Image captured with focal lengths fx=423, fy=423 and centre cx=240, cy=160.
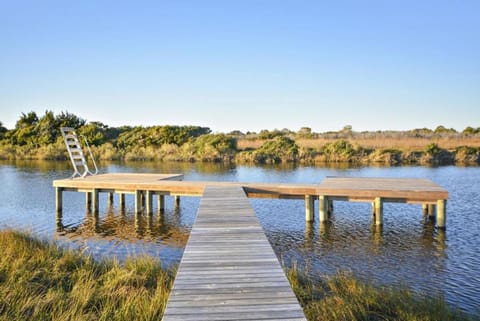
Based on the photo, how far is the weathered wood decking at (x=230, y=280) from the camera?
283cm

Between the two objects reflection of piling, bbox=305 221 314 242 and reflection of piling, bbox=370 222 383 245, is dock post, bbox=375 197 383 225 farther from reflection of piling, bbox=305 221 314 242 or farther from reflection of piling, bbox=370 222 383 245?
reflection of piling, bbox=305 221 314 242

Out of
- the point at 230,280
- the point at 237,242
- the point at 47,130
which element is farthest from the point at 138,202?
the point at 47,130

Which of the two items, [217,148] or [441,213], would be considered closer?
[441,213]

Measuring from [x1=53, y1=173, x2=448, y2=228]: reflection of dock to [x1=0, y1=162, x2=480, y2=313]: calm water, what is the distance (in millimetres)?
416

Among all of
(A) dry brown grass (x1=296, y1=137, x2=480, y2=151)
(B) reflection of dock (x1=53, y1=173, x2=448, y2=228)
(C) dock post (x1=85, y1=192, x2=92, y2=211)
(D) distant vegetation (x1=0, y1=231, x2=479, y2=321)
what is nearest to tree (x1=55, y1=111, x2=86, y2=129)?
(A) dry brown grass (x1=296, y1=137, x2=480, y2=151)

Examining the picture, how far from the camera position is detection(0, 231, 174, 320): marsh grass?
4250mm

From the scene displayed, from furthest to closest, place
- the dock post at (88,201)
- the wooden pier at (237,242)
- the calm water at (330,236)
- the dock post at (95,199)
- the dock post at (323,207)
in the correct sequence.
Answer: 1. the dock post at (88,201)
2. the dock post at (95,199)
3. the dock post at (323,207)
4. the calm water at (330,236)
5. the wooden pier at (237,242)

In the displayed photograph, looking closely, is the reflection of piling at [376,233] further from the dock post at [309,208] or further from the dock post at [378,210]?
the dock post at [309,208]

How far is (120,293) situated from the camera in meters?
4.90

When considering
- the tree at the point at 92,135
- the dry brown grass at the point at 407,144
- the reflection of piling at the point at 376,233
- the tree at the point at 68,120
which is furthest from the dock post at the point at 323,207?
the tree at the point at 68,120

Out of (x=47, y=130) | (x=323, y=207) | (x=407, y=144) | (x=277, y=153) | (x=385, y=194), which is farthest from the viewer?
(x=47, y=130)

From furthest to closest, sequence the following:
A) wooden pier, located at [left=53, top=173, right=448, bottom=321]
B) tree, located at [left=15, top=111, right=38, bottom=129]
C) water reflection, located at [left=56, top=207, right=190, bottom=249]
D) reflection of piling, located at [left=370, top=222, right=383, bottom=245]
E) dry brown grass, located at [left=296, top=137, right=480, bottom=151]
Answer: tree, located at [left=15, top=111, right=38, bottom=129] < dry brown grass, located at [left=296, top=137, right=480, bottom=151] < water reflection, located at [left=56, top=207, right=190, bottom=249] < reflection of piling, located at [left=370, top=222, right=383, bottom=245] < wooden pier, located at [left=53, top=173, right=448, bottom=321]

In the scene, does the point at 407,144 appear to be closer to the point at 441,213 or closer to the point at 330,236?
the point at 441,213

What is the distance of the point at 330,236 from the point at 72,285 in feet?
17.5
